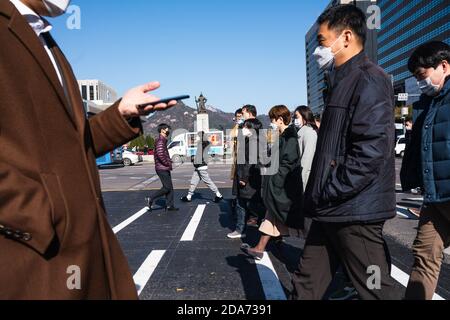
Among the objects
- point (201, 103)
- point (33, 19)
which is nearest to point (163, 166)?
point (33, 19)

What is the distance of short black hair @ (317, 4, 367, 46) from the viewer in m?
2.60

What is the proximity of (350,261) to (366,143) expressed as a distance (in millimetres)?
680

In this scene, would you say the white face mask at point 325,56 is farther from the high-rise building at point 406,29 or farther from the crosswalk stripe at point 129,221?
the high-rise building at point 406,29

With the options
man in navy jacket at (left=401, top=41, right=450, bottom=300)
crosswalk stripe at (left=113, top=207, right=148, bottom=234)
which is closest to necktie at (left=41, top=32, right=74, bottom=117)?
man in navy jacket at (left=401, top=41, right=450, bottom=300)

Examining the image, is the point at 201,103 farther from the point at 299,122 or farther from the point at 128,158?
the point at 299,122

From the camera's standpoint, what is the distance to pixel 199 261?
5211mm

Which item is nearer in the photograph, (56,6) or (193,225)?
(56,6)

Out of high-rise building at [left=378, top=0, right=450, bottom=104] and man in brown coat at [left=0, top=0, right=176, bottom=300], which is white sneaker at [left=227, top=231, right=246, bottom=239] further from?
high-rise building at [left=378, top=0, right=450, bottom=104]

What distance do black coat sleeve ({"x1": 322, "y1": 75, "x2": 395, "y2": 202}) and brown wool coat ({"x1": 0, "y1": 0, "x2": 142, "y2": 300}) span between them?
4.40 feet

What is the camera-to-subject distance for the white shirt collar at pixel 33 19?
1.47 metres

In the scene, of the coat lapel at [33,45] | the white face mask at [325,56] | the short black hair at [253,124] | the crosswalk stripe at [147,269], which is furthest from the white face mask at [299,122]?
the coat lapel at [33,45]
